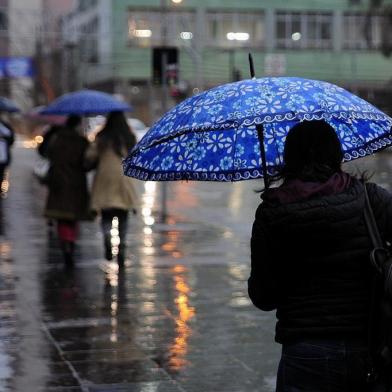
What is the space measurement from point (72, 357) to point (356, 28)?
6896 cm

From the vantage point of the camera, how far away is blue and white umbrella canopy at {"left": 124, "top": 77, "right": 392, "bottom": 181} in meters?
4.27

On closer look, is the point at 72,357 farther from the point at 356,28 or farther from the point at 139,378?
the point at 356,28

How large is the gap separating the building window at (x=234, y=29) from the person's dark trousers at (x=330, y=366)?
6832 cm

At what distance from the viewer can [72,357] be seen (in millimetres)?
7230

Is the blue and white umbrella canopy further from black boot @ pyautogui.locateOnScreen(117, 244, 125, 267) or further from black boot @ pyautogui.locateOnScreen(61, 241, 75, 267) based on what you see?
black boot @ pyautogui.locateOnScreen(61, 241, 75, 267)

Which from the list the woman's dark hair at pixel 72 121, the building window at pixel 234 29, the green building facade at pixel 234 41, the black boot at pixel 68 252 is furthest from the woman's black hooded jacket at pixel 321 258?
the building window at pixel 234 29

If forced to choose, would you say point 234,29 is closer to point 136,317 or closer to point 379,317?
point 136,317

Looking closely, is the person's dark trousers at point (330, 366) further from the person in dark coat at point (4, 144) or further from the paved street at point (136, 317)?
the person in dark coat at point (4, 144)

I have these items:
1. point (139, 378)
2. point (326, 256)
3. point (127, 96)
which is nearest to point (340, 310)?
point (326, 256)

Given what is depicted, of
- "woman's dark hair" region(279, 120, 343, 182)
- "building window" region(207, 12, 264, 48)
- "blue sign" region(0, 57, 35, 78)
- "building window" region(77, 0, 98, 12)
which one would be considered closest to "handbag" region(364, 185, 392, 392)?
"woman's dark hair" region(279, 120, 343, 182)

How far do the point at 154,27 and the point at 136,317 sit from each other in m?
63.3

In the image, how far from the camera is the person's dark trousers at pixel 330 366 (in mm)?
3764

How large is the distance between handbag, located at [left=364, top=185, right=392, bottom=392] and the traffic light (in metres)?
15.2

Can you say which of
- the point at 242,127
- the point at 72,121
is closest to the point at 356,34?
the point at 72,121
